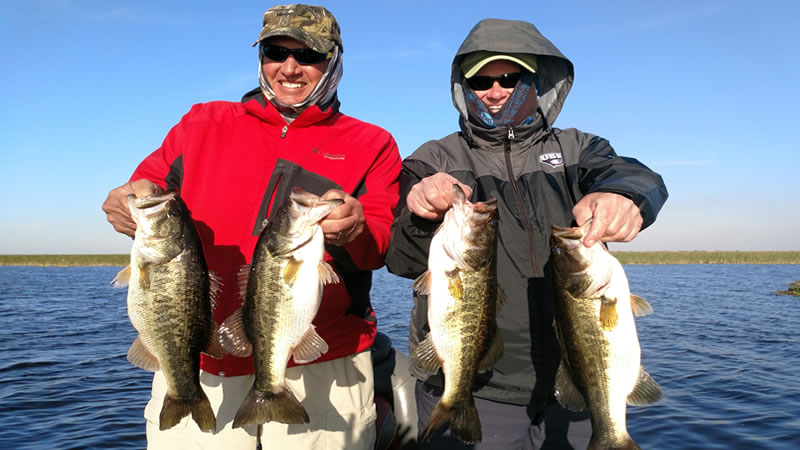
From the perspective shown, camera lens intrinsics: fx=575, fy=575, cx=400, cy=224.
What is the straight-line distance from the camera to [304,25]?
14.1 ft

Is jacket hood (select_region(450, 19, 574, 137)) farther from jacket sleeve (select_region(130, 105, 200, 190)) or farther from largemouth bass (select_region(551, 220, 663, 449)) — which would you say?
jacket sleeve (select_region(130, 105, 200, 190))

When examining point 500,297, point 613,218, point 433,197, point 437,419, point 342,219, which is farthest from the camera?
point 500,297

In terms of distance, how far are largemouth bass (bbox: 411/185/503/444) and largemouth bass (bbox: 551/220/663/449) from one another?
16.5 inches

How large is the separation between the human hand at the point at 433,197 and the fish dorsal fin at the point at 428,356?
83cm

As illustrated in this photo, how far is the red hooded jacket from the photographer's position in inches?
156

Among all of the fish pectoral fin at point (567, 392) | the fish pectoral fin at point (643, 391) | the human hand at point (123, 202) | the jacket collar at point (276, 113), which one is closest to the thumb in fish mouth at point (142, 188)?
the human hand at point (123, 202)

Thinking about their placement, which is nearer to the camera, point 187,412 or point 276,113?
point 187,412

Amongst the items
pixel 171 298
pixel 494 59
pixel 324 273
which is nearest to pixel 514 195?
pixel 494 59

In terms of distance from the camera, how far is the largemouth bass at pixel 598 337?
135 inches

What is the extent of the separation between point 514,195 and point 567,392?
1.36 m

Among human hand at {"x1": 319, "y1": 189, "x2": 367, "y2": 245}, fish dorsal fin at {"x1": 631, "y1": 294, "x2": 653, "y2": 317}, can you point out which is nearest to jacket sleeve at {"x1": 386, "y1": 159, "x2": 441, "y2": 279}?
human hand at {"x1": 319, "y1": 189, "x2": 367, "y2": 245}

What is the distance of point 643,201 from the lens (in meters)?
3.22

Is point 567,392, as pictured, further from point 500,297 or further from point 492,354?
point 500,297

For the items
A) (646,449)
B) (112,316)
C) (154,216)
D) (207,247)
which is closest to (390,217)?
(207,247)
